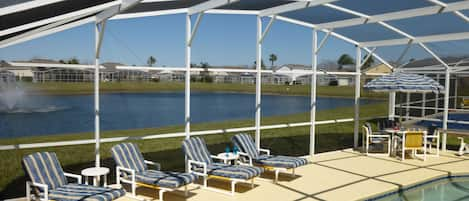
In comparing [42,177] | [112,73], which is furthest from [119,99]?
[42,177]

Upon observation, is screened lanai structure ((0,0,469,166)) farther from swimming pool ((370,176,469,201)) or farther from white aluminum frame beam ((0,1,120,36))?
swimming pool ((370,176,469,201))

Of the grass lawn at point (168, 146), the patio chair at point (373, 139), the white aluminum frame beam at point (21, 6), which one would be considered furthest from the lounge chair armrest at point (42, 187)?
the patio chair at point (373, 139)

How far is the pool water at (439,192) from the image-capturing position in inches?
279

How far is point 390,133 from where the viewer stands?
1091 cm

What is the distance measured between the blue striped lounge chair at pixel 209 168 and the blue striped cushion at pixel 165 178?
1.79 feet

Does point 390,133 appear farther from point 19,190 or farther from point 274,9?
point 19,190

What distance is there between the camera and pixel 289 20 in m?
9.28

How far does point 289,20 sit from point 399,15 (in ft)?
8.08

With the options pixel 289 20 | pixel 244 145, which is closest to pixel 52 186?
pixel 244 145

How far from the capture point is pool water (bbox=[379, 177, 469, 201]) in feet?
23.3

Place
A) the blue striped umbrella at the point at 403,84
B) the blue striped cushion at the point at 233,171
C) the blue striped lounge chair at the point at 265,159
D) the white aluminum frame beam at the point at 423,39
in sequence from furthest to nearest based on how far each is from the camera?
the blue striped umbrella at the point at 403,84 < the white aluminum frame beam at the point at 423,39 < the blue striped lounge chair at the point at 265,159 < the blue striped cushion at the point at 233,171

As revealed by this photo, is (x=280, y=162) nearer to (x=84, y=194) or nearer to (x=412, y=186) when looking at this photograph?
(x=412, y=186)

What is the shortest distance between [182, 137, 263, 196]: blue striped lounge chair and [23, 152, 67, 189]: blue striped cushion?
7.17 ft

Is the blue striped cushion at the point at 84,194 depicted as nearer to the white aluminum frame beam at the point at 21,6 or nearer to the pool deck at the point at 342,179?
the pool deck at the point at 342,179
